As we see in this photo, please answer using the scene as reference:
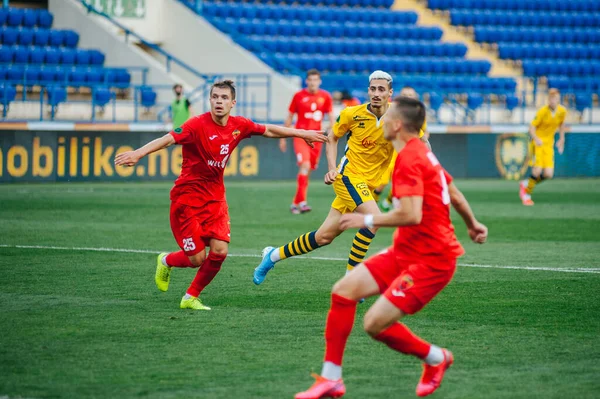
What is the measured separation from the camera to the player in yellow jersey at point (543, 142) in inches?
781

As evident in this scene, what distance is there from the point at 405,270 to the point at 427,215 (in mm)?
342

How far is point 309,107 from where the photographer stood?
18.5 m

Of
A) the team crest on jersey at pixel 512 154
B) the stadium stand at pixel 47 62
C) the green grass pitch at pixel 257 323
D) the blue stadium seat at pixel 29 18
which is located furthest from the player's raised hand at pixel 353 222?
the team crest on jersey at pixel 512 154

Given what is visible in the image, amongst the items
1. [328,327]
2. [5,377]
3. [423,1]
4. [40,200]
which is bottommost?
[40,200]

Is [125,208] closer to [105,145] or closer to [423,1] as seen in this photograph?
[105,145]

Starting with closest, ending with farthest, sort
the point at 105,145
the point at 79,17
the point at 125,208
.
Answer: the point at 125,208 → the point at 105,145 → the point at 79,17

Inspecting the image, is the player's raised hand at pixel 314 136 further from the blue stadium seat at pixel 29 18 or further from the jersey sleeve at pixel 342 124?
the blue stadium seat at pixel 29 18

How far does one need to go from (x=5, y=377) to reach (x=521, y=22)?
31589mm

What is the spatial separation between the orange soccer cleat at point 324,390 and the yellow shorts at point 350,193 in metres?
3.87

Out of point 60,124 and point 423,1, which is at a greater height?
point 423,1

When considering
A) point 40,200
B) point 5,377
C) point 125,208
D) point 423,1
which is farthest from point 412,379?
point 423,1

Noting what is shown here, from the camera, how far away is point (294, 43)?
29.9m

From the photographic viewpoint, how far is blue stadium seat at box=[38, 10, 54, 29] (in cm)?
2708

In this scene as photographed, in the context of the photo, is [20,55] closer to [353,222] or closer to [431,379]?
[353,222]
